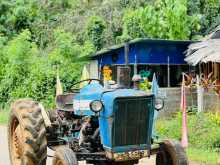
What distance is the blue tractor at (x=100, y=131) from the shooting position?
7.38 meters

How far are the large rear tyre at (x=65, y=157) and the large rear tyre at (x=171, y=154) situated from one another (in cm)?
140

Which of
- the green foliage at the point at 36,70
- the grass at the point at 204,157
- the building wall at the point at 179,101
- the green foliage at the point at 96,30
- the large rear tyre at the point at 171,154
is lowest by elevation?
the grass at the point at 204,157

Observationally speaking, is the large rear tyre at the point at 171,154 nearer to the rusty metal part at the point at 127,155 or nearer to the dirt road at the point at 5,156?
the rusty metal part at the point at 127,155

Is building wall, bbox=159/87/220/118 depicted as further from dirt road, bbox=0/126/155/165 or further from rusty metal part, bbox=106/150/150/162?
rusty metal part, bbox=106/150/150/162

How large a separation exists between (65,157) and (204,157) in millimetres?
4624

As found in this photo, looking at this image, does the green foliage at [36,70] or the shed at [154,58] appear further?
the green foliage at [36,70]

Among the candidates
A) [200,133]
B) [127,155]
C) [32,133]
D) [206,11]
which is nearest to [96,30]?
[206,11]

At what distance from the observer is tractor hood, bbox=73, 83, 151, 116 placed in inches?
290

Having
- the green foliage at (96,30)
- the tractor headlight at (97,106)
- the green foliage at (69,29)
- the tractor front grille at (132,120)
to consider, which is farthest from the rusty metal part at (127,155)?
the green foliage at (96,30)

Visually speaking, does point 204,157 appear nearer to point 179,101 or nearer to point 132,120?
point 132,120

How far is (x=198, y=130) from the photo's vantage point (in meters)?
14.6

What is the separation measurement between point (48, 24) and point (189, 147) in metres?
21.8

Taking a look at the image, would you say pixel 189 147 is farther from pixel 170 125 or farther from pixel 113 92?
pixel 113 92

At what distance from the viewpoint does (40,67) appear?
71.9 ft
